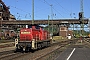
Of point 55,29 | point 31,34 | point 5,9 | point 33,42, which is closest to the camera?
point 33,42

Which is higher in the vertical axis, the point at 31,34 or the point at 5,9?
the point at 5,9

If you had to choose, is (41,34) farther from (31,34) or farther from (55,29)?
(55,29)

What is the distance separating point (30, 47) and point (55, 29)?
129837 millimetres

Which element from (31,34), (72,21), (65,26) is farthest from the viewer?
(65,26)

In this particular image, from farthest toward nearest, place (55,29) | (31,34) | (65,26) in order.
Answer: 1. (55,29)
2. (65,26)
3. (31,34)

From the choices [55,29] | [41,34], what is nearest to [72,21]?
[55,29]

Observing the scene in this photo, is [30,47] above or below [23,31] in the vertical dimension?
below

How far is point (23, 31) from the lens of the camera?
98.2 feet

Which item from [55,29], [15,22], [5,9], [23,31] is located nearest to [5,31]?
[5,9]

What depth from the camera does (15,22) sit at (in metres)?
137

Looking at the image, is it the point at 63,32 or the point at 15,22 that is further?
the point at 63,32

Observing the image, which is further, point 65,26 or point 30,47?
point 65,26

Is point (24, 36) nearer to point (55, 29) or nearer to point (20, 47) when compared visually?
point (20, 47)

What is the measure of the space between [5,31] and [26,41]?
6087cm
